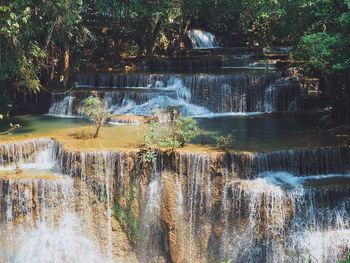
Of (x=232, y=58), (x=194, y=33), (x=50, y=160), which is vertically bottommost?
(x=50, y=160)

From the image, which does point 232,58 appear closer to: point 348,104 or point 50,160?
point 348,104

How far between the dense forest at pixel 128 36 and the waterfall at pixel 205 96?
0.87 meters

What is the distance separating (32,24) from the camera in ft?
44.8

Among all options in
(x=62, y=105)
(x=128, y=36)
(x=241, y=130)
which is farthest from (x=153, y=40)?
(x=241, y=130)

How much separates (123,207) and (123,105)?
508 cm

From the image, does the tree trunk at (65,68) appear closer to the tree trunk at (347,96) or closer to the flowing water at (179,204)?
the flowing water at (179,204)

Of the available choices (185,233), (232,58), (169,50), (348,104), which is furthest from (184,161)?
(169,50)

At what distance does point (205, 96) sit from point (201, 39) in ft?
31.6

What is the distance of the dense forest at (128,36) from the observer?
10.4 metres

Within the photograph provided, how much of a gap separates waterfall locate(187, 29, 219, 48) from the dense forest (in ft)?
2.48

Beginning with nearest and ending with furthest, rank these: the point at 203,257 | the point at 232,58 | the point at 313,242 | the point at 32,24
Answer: the point at 313,242 < the point at 203,257 < the point at 32,24 < the point at 232,58

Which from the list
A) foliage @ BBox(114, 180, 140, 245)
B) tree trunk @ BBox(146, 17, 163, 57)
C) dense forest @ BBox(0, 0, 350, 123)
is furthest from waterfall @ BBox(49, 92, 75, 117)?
foliage @ BBox(114, 180, 140, 245)

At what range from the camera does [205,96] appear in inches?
605

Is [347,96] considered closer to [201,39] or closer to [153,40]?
[153,40]
